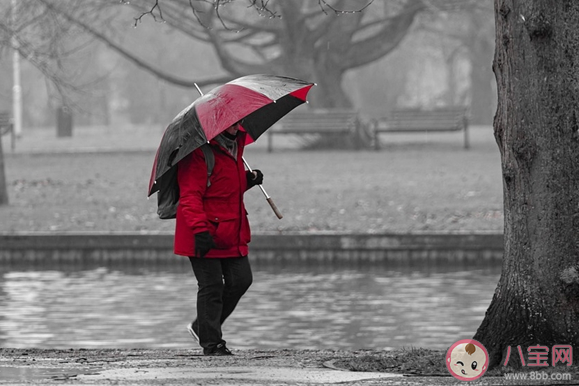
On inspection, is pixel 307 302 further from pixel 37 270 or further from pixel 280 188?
pixel 280 188

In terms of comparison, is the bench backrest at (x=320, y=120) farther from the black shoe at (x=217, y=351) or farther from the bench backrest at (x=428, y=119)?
the black shoe at (x=217, y=351)

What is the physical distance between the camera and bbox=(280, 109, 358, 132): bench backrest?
89.2 feet

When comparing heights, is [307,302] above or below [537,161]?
below

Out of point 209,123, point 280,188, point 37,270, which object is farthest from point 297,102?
point 280,188

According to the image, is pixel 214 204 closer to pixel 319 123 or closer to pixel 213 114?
pixel 213 114

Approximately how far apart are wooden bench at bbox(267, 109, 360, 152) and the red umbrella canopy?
18.9 meters

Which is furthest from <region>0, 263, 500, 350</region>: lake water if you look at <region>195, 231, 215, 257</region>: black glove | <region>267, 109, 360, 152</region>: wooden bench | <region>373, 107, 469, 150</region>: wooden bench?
<region>373, 107, 469, 150</region>: wooden bench

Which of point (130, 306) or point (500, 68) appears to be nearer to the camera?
point (500, 68)

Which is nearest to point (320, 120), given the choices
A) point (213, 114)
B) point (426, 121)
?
point (426, 121)

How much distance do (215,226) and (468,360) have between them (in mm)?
1829

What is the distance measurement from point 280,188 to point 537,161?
1299cm

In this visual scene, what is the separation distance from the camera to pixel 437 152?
87.5 feet

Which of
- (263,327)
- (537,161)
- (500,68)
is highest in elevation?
(500,68)

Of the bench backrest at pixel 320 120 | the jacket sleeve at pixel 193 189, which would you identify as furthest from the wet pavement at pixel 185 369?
the bench backrest at pixel 320 120
